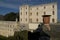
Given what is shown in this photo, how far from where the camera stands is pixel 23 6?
2870cm

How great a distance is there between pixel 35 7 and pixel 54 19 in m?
4.55

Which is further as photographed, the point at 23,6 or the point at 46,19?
the point at 23,6

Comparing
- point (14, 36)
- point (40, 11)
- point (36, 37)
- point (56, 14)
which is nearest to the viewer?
point (36, 37)

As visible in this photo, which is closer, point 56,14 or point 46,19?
point 46,19

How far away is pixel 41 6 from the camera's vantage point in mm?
28031

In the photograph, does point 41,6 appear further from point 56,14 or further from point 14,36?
point 14,36

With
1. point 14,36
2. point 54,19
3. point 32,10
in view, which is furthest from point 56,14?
point 14,36

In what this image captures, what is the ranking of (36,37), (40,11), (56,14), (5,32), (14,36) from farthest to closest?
(40,11), (56,14), (5,32), (14,36), (36,37)

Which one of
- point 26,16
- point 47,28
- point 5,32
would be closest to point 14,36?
point 5,32

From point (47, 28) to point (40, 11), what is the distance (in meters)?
24.9

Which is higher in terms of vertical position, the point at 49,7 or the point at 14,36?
the point at 49,7

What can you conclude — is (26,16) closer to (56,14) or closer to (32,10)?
(32,10)

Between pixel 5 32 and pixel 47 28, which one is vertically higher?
pixel 47 28

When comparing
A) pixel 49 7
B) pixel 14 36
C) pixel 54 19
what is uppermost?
pixel 49 7
